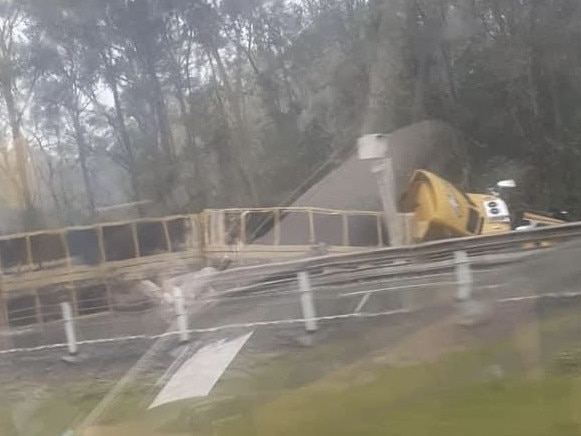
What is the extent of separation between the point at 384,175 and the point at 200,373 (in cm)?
64

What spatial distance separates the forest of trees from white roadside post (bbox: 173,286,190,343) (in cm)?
20

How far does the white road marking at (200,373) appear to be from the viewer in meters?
2.92

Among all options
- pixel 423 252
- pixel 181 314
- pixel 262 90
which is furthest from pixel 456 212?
pixel 181 314

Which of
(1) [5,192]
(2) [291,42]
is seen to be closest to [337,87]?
(2) [291,42]

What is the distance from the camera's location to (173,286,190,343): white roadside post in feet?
9.58

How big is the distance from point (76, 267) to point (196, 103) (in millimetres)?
481

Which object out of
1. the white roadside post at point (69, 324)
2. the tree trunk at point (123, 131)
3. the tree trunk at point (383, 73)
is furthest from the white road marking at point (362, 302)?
the white roadside post at point (69, 324)

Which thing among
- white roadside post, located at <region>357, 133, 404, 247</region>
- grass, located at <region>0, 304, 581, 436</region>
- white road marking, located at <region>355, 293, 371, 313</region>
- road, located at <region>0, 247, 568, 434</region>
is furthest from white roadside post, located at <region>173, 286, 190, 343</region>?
white roadside post, located at <region>357, 133, 404, 247</region>

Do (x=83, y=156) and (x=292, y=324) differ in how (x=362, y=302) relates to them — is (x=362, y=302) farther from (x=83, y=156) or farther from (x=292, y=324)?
(x=83, y=156)

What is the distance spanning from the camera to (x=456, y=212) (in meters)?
2.93

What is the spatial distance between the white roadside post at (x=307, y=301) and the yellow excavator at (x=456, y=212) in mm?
278

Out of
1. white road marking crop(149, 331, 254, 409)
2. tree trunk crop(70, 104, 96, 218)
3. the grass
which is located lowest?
the grass

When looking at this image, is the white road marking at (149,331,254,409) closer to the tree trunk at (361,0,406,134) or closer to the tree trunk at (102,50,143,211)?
the tree trunk at (102,50,143,211)

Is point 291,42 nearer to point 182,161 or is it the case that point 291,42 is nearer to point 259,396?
point 182,161
